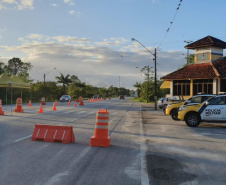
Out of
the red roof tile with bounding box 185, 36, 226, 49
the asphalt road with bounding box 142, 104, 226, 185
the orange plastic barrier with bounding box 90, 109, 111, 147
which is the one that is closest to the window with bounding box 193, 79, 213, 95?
the red roof tile with bounding box 185, 36, 226, 49

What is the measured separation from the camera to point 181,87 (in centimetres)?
3562

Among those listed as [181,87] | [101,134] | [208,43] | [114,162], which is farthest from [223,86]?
[114,162]

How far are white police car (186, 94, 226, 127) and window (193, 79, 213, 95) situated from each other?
62.2 ft

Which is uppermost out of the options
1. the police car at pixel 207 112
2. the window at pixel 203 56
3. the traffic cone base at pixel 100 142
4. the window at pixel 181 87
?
the window at pixel 203 56

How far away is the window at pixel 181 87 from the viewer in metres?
35.1

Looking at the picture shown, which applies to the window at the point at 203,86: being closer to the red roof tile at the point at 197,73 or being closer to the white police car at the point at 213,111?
the red roof tile at the point at 197,73

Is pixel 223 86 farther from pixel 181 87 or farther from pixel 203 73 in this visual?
pixel 181 87

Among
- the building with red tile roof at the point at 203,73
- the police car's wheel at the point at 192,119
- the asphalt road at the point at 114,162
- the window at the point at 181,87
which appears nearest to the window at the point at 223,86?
the building with red tile roof at the point at 203,73

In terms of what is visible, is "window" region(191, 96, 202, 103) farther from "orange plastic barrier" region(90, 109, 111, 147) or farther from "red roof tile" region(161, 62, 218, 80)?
"red roof tile" region(161, 62, 218, 80)

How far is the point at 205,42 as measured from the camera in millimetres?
34969

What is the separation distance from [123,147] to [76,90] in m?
76.8

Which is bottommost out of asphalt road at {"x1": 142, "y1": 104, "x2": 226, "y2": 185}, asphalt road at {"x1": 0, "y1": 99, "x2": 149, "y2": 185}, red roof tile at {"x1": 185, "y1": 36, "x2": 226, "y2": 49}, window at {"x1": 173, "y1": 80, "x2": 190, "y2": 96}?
asphalt road at {"x1": 142, "y1": 104, "x2": 226, "y2": 185}

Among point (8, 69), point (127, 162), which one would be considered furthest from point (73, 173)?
point (8, 69)

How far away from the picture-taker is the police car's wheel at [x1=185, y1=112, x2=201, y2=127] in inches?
→ 595
